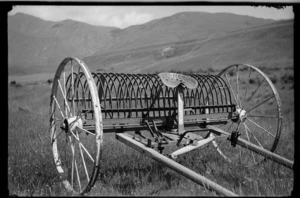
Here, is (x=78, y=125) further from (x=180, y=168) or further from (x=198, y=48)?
(x=198, y=48)

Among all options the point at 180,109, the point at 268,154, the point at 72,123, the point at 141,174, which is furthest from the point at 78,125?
the point at 268,154

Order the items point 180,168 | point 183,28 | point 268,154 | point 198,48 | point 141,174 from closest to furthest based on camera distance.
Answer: point 180,168 < point 268,154 < point 141,174 < point 198,48 < point 183,28

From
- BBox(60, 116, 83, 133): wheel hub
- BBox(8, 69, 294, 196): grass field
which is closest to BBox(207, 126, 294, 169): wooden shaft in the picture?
BBox(8, 69, 294, 196): grass field

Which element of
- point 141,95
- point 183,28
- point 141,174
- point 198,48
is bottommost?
point 141,174

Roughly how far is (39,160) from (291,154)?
5084 mm

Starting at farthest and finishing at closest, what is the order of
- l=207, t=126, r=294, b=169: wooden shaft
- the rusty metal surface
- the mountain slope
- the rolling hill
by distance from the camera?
the mountain slope < the rolling hill < the rusty metal surface < l=207, t=126, r=294, b=169: wooden shaft

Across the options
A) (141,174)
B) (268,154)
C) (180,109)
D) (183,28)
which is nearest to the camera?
(268,154)

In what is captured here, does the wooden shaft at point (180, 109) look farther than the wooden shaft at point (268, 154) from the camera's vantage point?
Yes

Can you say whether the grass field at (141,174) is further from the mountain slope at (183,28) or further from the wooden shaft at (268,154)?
the mountain slope at (183,28)

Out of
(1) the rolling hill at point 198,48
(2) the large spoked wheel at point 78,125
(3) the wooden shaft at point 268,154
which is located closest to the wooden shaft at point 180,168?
(2) the large spoked wheel at point 78,125

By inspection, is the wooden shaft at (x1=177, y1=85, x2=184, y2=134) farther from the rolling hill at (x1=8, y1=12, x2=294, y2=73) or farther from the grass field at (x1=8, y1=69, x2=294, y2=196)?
the rolling hill at (x1=8, y1=12, x2=294, y2=73)

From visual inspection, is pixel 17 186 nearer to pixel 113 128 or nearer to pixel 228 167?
pixel 113 128

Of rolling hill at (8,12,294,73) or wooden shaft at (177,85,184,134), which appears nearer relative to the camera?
wooden shaft at (177,85,184,134)

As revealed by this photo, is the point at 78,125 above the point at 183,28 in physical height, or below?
below
